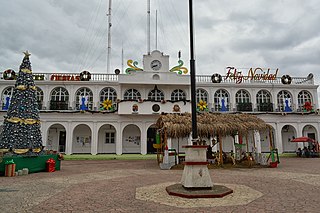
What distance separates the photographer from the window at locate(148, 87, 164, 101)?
2650 centimetres

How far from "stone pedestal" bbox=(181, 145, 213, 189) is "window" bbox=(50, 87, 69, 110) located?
845 inches

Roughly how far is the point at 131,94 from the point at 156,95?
2788 mm

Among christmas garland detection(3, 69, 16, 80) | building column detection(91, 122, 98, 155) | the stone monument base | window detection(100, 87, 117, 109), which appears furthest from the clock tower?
the stone monument base

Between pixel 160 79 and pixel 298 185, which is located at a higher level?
pixel 160 79

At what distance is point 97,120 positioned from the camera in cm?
2475

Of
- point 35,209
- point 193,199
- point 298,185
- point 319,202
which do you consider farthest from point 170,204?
point 298,185

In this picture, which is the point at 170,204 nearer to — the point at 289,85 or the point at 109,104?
the point at 109,104

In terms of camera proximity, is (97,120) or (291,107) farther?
(291,107)

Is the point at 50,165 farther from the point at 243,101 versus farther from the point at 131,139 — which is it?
the point at 243,101

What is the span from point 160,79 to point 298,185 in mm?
18542

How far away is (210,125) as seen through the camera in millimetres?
14641

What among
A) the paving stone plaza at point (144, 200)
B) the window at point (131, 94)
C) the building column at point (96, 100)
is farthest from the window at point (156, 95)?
the paving stone plaza at point (144, 200)

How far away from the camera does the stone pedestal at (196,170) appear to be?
A: 7020mm

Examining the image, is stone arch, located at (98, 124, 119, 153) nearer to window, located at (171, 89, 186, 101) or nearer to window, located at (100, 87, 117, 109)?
window, located at (100, 87, 117, 109)
